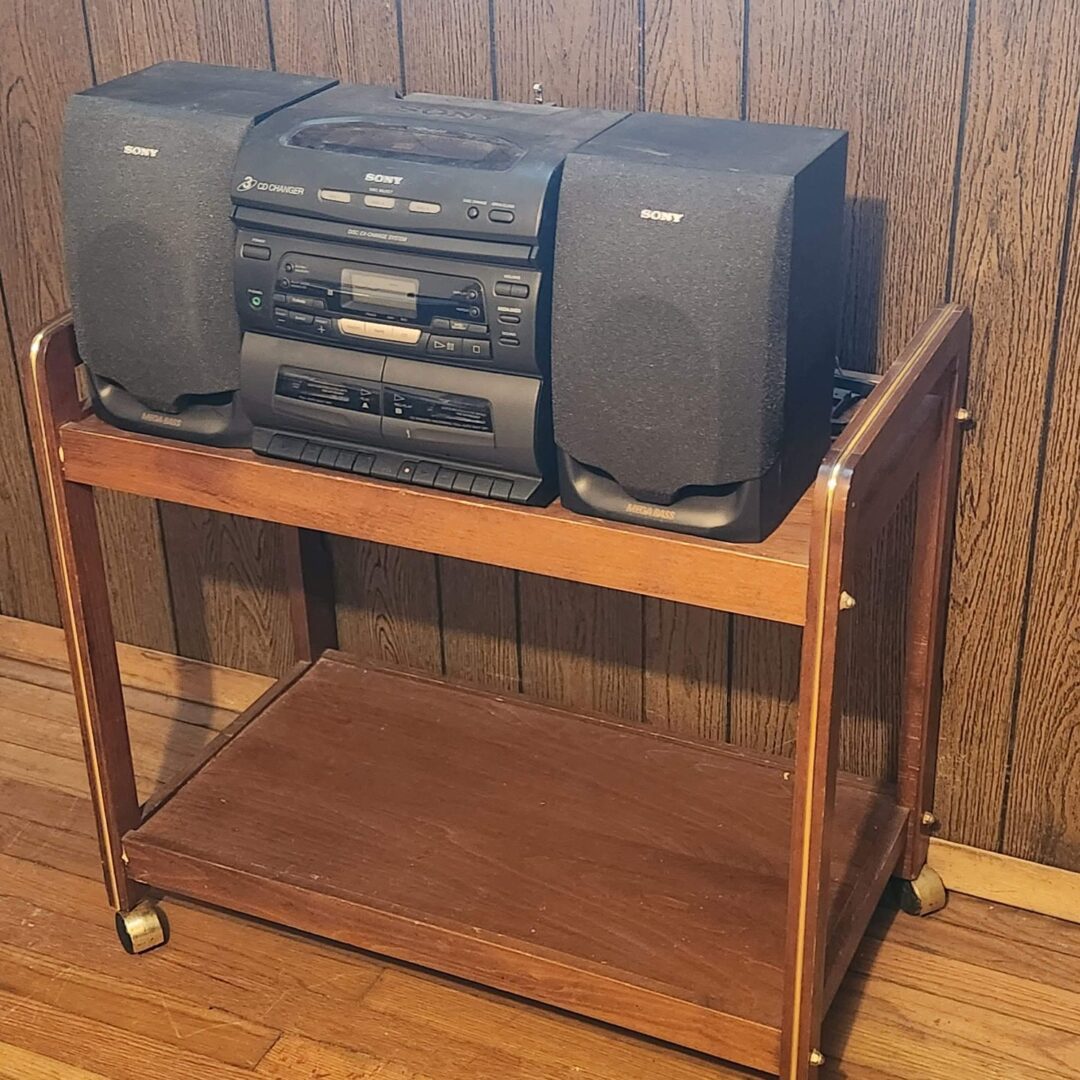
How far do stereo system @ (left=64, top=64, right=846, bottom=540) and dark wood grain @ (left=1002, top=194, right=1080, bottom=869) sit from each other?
29cm

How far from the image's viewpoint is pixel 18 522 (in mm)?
2080

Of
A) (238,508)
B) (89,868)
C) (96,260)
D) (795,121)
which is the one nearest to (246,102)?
(96,260)

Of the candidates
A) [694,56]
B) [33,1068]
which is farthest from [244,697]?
[694,56]

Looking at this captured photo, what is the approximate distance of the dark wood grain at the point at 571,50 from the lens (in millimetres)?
1471

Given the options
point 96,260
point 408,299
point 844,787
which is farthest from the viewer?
point 844,787

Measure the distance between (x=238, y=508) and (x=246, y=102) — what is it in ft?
1.13

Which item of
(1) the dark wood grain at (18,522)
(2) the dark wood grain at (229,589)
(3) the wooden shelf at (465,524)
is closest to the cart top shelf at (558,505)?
(3) the wooden shelf at (465,524)

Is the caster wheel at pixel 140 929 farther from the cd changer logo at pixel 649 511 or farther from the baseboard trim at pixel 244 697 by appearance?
the cd changer logo at pixel 649 511

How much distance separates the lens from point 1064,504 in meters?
1.49

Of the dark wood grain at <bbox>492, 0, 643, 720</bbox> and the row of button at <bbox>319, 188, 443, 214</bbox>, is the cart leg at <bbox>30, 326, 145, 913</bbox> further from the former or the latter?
the dark wood grain at <bbox>492, 0, 643, 720</bbox>

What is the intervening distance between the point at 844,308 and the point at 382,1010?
810 millimetres

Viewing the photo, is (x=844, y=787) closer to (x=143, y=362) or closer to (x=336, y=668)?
(x=336, y=668)

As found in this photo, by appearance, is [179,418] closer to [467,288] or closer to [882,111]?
[467,288]

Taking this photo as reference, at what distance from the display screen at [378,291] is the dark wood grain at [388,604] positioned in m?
0.58
